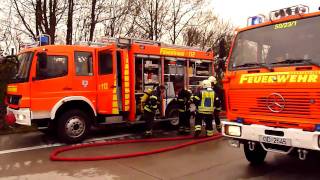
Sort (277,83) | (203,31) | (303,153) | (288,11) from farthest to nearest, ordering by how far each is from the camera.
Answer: (203,31) < (288,11) < (277,83) < (303,153)

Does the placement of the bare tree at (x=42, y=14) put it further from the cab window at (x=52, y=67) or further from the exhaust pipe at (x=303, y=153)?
the exhaust pipe at (x=303, y=153)

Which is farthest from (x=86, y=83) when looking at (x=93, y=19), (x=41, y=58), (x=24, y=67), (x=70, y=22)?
(x=93, y=19)

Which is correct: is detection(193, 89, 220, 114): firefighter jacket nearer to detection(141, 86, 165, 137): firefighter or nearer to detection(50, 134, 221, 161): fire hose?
detection(50, 134, 221, 161): fire hose

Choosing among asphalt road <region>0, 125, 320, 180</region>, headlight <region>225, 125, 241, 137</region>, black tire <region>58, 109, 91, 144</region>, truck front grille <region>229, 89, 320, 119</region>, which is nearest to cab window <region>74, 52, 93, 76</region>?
black tire <region>58, 109, 91, 144</region>

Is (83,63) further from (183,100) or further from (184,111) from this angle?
(184,111)

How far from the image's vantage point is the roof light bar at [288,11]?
17.4 feet

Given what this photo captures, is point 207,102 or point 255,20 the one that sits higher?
point 255,20

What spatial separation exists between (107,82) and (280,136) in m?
5.15

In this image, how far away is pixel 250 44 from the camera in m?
5.77

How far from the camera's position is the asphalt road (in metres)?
5.98

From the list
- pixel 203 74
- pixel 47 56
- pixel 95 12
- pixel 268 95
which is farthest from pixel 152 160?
pixel 95 12

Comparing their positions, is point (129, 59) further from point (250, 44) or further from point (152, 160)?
point (250, 44)

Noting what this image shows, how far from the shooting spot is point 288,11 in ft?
18.0

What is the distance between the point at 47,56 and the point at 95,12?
976 cm
